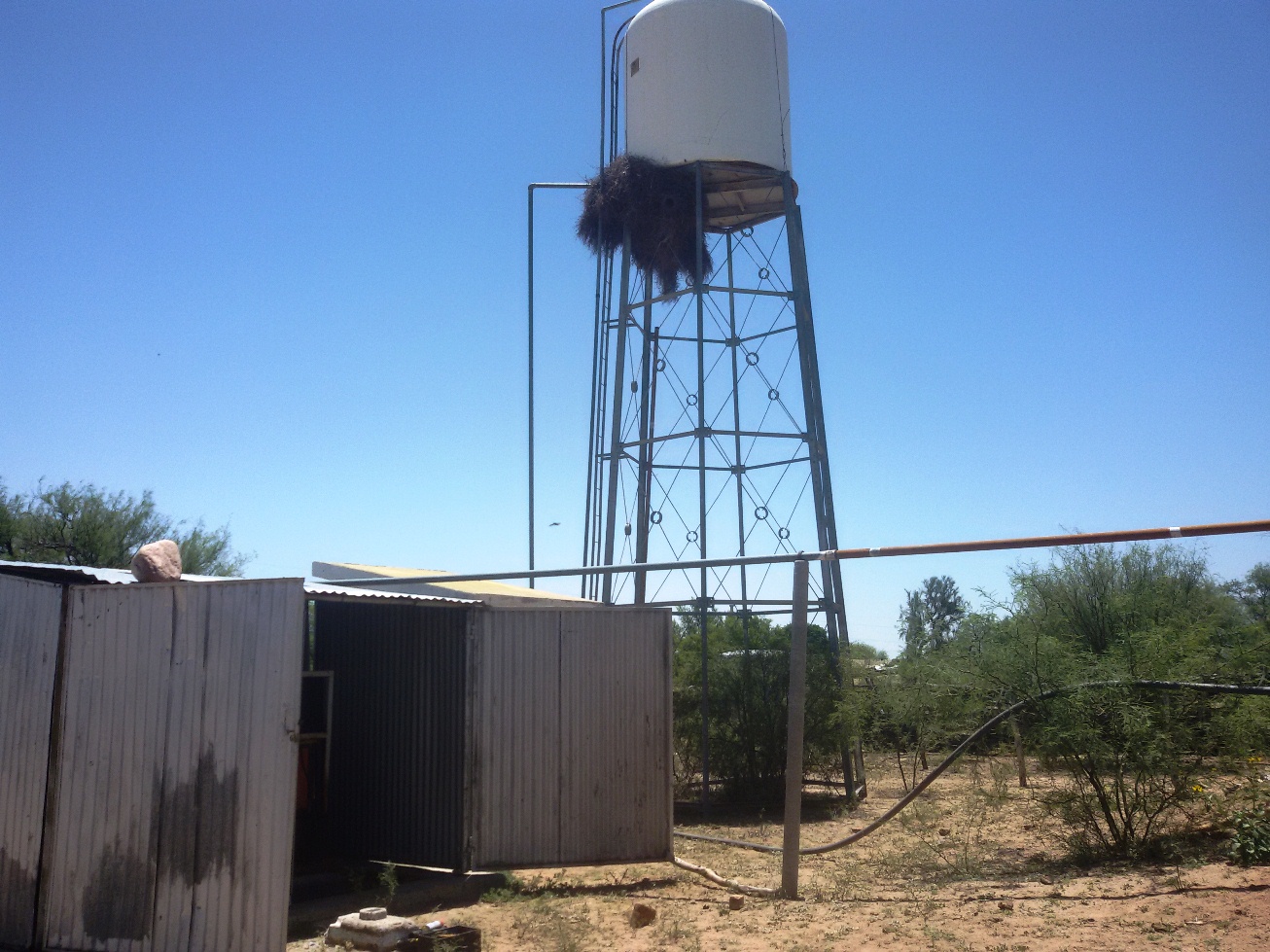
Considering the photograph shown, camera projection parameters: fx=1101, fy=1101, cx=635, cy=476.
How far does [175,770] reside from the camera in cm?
702

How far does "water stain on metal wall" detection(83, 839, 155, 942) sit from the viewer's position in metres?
6.86

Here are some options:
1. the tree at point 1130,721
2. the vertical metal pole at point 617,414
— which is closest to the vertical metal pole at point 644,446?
the vertical metal pole at point 617,414

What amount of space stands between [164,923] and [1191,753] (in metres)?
7.65

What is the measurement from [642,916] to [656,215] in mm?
9572

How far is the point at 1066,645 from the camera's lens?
31.5 ft

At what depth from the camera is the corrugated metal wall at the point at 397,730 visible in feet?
31.0

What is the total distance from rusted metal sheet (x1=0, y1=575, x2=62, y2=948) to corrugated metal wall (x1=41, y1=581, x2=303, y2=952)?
14cm

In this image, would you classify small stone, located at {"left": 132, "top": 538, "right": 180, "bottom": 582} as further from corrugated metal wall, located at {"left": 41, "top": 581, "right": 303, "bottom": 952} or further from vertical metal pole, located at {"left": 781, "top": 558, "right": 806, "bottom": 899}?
vertical metal pole, located at {"left": 781, "top": 558, "right": 806, "bottom": 899}

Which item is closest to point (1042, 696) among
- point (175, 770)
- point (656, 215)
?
point (175, 770)

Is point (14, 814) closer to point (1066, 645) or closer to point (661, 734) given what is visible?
point (661, 734)

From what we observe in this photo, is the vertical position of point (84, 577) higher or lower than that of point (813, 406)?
lower

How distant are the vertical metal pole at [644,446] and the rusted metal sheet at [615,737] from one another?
3.53m

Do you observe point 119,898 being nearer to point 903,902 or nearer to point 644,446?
point 903,902

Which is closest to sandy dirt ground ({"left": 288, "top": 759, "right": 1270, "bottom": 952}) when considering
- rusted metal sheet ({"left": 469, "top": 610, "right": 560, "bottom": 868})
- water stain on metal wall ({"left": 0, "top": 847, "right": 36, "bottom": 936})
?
rusted metal sheet ({"left": 469, "top": 610, "right": 560, "bottom": 868})
